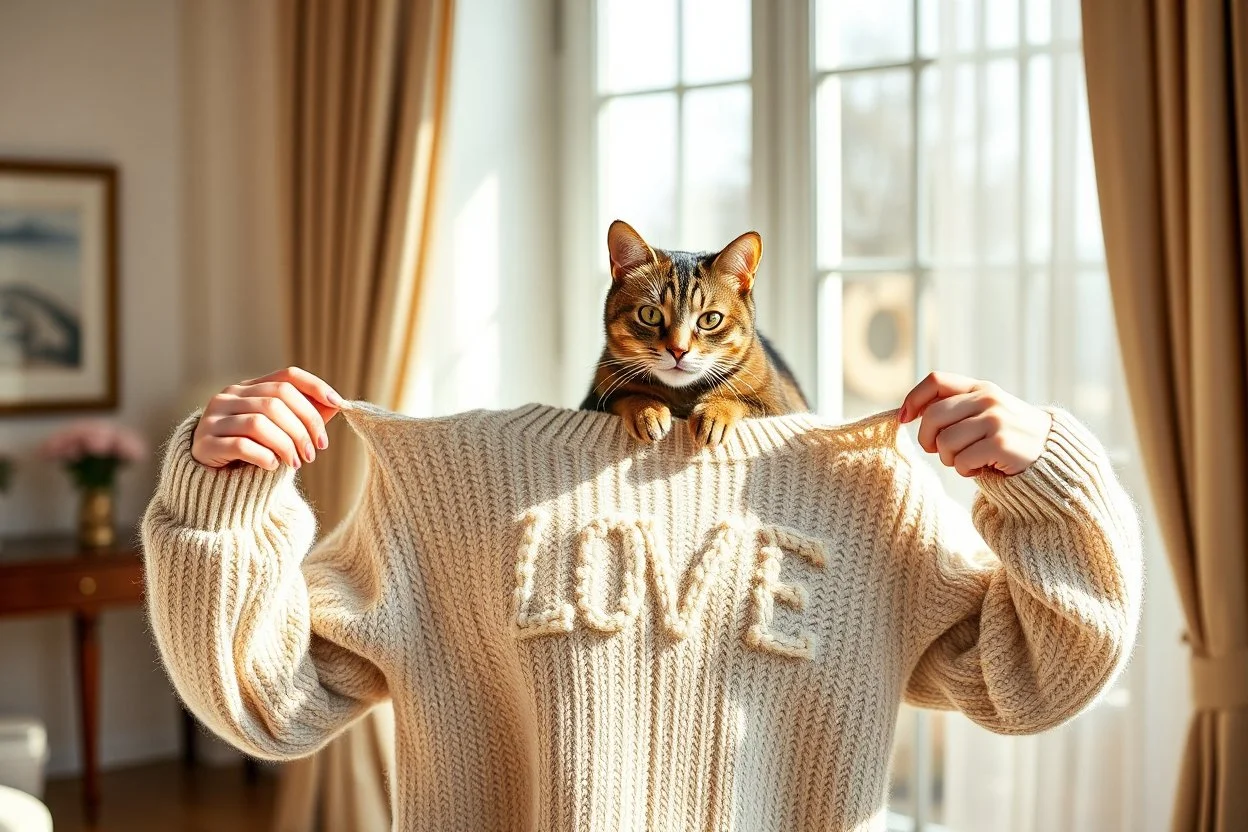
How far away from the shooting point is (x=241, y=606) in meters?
1.20

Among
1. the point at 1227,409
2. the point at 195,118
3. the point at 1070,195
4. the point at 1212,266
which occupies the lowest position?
the point at 1227,409

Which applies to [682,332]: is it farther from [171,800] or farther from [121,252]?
[121,252]

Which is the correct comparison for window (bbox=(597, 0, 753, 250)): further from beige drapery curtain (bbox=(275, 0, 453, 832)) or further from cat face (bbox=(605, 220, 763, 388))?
cat face (bbox=(605, 220, 763, 388))

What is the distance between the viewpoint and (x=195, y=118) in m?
4.27

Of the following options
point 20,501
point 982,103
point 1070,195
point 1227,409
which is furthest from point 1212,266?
point 20,501

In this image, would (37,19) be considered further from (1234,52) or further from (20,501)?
(1234,52)

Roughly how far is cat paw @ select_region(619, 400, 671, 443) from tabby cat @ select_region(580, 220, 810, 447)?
66 millimetres

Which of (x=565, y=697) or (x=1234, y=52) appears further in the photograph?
(x=1234, y=52)

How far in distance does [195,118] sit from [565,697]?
11.5ft

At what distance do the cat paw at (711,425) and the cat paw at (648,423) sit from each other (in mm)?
27

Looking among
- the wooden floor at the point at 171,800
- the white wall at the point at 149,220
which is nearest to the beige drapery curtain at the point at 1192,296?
the white wall at the point at 149,220

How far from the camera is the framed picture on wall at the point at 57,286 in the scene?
398cm

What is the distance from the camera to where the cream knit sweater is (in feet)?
3.98

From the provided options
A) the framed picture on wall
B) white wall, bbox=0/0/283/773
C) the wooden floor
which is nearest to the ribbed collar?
the wooden floor
